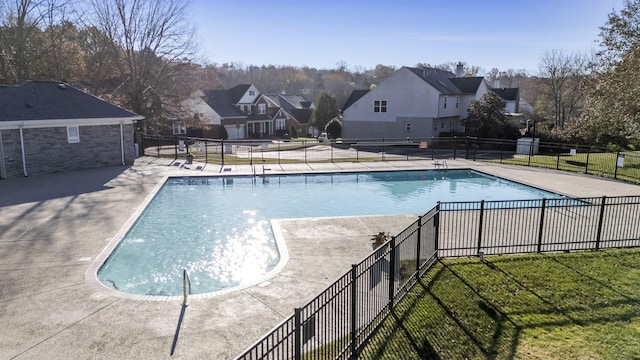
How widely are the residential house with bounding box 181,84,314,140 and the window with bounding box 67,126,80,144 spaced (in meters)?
22.8

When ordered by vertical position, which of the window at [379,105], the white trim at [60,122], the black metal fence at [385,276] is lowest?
the black metal fence at [385,276]

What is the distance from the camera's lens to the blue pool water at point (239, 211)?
9766 millimetres

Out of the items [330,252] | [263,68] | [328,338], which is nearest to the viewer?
[328,338]

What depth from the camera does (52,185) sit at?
58.2 ft

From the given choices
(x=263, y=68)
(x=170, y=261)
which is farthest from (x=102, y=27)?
(x=263, y=68)

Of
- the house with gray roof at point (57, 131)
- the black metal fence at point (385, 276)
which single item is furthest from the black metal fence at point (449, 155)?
the black metal fence at point (385, 276)

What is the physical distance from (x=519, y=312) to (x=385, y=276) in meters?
2.21

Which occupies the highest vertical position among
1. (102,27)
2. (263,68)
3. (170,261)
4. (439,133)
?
(263,68)

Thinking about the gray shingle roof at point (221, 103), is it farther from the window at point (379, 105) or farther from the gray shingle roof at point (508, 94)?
the gray shingle roof at point (508, 94)

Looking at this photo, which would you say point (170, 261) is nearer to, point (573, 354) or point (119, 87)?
point (573, 354)

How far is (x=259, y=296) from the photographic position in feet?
26.0

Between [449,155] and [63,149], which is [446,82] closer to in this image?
[449,155]

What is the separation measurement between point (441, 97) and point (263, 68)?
8586 cm

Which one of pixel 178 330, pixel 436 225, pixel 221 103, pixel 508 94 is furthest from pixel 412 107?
pixel 178 330
